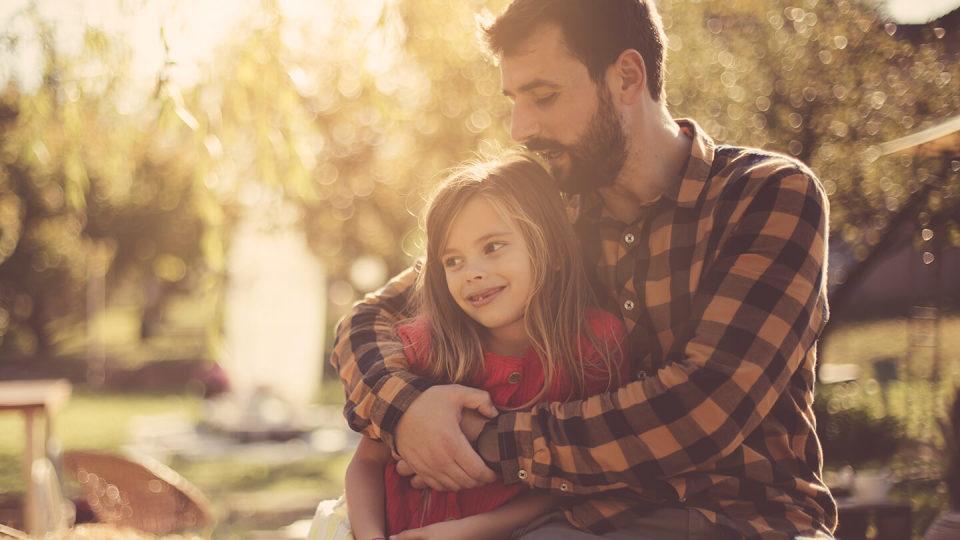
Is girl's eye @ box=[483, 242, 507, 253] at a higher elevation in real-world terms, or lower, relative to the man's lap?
higher

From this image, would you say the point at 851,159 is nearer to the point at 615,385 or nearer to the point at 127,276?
the point at 615,385

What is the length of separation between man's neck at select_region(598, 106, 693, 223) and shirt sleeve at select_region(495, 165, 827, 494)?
1.33 ft

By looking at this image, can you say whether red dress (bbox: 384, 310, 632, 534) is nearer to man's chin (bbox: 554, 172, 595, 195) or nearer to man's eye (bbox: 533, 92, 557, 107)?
man's chin (bbox: 554, 172, 595, 195)

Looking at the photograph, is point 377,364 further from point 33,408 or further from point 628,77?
point 33,408

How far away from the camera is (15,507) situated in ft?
17.9

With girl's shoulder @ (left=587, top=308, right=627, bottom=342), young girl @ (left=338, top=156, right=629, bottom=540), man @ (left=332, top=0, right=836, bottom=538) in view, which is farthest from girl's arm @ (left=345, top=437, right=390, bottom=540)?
girl's shoulder @ (left=587, top=308, right=627, bottom=342)

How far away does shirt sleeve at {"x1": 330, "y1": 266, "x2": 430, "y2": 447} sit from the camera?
2.35m

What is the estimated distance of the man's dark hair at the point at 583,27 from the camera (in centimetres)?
263

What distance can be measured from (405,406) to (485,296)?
0.38 metres

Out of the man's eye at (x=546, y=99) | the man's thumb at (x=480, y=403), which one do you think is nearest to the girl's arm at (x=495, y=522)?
the man's thumb at (x=480, y=403)

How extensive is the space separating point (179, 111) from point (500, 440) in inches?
86.5

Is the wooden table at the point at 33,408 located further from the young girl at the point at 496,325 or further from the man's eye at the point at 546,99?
the man's eye at the point at 546,99

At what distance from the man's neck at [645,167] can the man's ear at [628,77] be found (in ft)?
0.27

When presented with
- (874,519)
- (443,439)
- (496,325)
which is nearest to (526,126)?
→ (496,325)
